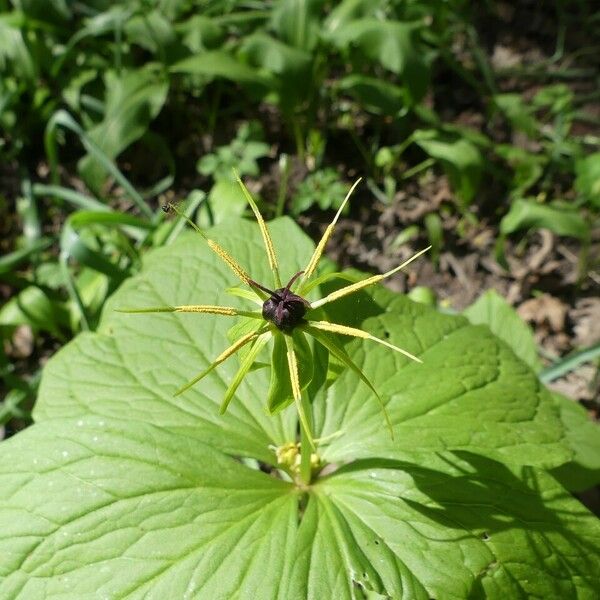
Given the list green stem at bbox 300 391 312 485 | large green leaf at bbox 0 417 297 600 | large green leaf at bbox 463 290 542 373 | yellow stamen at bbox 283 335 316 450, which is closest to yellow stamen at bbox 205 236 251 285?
yellow stamen at bbox 283 335 316 450

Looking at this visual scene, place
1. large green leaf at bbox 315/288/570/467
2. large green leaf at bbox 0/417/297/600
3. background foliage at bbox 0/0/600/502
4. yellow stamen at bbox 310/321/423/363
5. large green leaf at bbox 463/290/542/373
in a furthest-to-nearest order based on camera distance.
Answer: background foliage at bbox 0/0/600/502 → large green leaf at bbox 463/290/542/373 → large green leaf at bbox 315/288/570/467 → large green leaf at bbox 0/417/297/600 → yellow stamen at bbox 310/321/423/363

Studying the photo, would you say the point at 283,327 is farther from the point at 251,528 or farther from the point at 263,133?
the point at 263,133

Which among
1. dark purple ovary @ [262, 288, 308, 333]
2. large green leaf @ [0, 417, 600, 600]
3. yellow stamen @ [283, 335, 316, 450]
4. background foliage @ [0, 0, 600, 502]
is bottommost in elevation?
large green leaf @ [0, 417, 600, 600]

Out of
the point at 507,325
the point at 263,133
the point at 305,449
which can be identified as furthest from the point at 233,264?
the point at 263,133

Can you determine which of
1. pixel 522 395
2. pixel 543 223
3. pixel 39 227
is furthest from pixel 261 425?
pixel 39 227

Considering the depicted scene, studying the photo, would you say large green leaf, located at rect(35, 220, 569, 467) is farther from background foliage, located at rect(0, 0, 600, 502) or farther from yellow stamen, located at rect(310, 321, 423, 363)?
background foliage, located at rect(0, 0, 600, 502)

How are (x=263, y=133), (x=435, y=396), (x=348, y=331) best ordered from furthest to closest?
(x=263, y=133), (x=435, y=396), (x=348, y=331)
